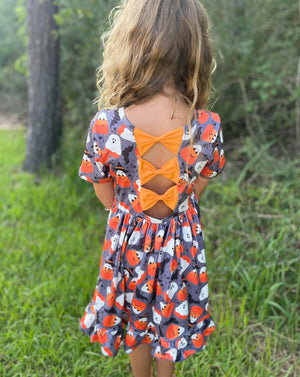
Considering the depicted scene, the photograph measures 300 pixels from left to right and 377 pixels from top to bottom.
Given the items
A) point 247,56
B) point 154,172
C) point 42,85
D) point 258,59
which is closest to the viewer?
point 154,172

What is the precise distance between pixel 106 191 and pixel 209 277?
122 cm

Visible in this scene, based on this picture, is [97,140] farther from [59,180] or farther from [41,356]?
[59,180]

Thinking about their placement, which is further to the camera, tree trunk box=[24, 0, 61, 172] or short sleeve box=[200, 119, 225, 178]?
tree trunk box=[24, 0, 61, 172]

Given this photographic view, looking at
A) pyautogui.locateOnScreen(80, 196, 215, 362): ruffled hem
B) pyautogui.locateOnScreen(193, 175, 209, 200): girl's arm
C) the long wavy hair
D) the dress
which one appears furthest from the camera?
pyautogui.locateOnScreen(193, 175, 209, 200): girl's arm

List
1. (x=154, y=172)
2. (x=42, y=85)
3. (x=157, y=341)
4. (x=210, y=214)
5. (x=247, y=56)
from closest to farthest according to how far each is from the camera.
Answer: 1. (x=154, y=172)
2. (x=157, y=341)
3. (x=210, y=214)
4. (x=247, y=56)
5. (x=42, y=85)

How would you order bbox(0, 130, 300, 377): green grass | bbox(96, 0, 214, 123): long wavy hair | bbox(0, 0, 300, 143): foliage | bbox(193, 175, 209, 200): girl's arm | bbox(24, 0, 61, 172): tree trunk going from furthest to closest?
bbox(24, 0, 61, 172): tree trunk < bbox(0, 0, 300, 143): foliage < bbox(0, 130, 300, 377): green grass < bbox(193, 175, 209, 200): girl's arm < bbox(96, 0, 214, 123): long wavy hair

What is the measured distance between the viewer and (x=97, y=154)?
135 cm

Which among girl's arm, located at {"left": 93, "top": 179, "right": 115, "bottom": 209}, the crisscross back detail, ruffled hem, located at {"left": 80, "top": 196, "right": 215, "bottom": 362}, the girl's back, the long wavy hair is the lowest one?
ruffled hem, located at {"left": 80, "top": 196, "right": 215, "bottom": 362}

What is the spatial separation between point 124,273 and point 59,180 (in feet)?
7.47

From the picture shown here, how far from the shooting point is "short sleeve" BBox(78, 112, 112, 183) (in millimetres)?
1310

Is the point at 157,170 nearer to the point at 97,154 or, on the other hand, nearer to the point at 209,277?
the point at 97,154

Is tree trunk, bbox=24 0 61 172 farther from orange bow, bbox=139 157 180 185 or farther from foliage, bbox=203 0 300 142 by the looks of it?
orange bow, bbox=139 157 180 185

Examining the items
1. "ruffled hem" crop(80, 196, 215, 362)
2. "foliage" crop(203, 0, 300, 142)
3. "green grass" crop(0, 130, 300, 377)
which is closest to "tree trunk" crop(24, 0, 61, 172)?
"green grass" crop(0, 130, 300, 377)

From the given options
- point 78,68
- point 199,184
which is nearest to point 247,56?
point 78,68
